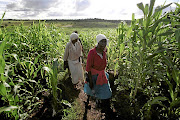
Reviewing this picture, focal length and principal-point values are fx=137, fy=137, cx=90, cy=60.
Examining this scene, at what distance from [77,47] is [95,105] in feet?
5.02

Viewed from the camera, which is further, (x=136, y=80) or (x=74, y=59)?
(x=74, y=59)

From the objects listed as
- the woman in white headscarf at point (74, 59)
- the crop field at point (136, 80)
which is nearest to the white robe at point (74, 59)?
the woman in white headscarf at point (74, 59)

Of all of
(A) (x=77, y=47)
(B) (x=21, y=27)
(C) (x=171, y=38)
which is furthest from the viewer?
(B) (x=21, y=27)

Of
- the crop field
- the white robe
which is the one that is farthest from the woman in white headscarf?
the crop field

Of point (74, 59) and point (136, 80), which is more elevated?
point (74, 59)

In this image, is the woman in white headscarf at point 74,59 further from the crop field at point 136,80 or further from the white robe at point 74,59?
the crop field at point 136,80

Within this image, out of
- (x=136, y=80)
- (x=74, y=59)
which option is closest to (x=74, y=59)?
(x=74, y=59)

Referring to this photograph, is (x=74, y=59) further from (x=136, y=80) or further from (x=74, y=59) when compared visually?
(x=136, y=80)

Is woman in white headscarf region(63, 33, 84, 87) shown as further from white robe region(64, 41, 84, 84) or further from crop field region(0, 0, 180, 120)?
crop field region(0, 0, 180, 120)

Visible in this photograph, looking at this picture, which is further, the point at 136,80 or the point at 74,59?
the point at 74,59

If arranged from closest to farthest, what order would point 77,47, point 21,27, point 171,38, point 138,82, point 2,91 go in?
point 2,91 < point 171,38 < point 138,82 < point 77,47 < point 21,27

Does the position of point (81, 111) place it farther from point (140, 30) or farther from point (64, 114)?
point (140, 30)

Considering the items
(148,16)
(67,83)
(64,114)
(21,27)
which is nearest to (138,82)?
(148,16)

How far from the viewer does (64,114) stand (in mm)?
2426
